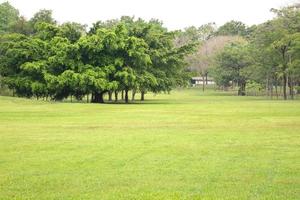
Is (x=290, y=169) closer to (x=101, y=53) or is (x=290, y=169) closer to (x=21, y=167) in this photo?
(x=21, y=167)

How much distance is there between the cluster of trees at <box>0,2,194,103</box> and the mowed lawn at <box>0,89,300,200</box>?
25807 millimetres

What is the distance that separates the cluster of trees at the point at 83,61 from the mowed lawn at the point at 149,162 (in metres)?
25.8

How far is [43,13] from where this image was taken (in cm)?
7112

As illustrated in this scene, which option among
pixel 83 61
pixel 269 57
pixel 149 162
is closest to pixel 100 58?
pixel 83 61

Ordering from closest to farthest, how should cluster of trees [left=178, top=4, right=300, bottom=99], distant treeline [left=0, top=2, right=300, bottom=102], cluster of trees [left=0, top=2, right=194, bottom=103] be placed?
1. cluster of trees [left=0, top=2, right=194, bottom=103]
2. distant treeline [left=0, top=2, right=300, bottom=102]
3. cluster of trees [left=178, top=4, right=300, bottom=99]

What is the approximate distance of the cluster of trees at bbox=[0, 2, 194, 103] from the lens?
49.4 meters

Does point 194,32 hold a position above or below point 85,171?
above

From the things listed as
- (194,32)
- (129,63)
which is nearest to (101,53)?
(129,63)

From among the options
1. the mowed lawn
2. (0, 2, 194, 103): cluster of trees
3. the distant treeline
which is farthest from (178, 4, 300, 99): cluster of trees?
the mowed lawn

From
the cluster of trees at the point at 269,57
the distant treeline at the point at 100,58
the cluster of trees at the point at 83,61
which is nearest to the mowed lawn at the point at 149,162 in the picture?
the cluster of trees at the point at 83,61

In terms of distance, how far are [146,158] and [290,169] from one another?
415 cm

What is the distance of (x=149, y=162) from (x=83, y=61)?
3939cm

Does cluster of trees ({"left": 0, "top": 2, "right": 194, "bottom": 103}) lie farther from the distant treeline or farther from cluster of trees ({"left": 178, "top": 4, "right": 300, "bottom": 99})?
cluster of trees ({"left": 178, "top": 4, "right": 300, "bottom": 99})

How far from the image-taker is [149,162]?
13.7m
